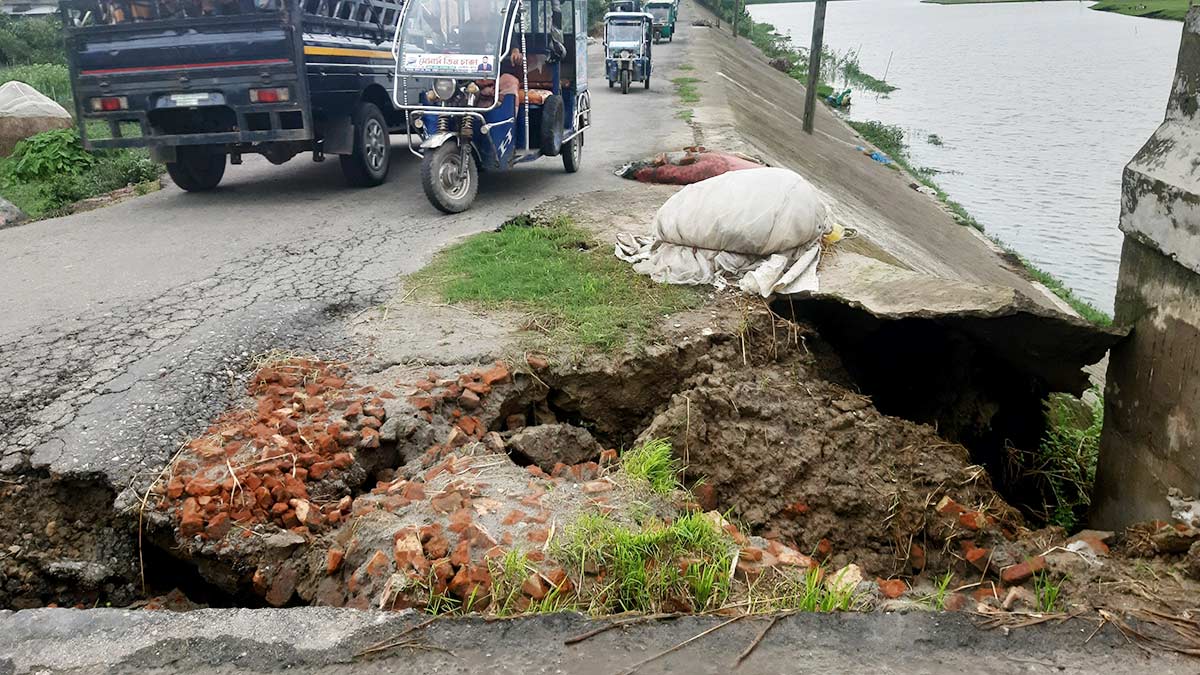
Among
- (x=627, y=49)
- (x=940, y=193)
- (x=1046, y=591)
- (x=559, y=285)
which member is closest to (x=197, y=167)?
(x=559, y=285)

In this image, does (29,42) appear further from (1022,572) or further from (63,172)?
(1022,572)

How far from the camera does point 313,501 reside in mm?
3621

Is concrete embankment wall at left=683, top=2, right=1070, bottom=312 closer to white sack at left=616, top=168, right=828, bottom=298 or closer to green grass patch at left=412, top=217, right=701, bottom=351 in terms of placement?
white sack at left=616, top=168, right=828, bottom=298

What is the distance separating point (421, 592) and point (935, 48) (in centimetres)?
5135

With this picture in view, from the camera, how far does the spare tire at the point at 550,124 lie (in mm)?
8805

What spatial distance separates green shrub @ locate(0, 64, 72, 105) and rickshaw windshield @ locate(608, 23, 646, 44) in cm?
1215

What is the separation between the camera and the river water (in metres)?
16.7

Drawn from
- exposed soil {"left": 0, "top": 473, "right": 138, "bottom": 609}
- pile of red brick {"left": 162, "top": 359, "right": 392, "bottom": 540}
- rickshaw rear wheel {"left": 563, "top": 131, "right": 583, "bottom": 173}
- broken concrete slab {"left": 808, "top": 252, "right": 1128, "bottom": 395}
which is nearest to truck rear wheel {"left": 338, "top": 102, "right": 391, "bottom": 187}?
rickshaw rear wheel {"left": 563, "top": 131, "right": 583, "bottom": 173}

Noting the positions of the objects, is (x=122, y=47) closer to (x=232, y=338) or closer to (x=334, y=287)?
(x=334, y=287)

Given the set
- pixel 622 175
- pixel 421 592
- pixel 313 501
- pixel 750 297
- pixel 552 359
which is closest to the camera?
pixel 421 592

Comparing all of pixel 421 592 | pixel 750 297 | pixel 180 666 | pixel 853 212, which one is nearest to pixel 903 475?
pixel 750 297

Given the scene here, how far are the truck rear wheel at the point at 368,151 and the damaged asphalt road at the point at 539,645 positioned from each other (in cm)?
698

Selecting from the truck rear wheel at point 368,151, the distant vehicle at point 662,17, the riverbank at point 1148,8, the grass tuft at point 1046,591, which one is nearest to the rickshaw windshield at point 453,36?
the truck rear wheel at point 368,151

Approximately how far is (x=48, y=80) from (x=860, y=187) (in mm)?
17296
